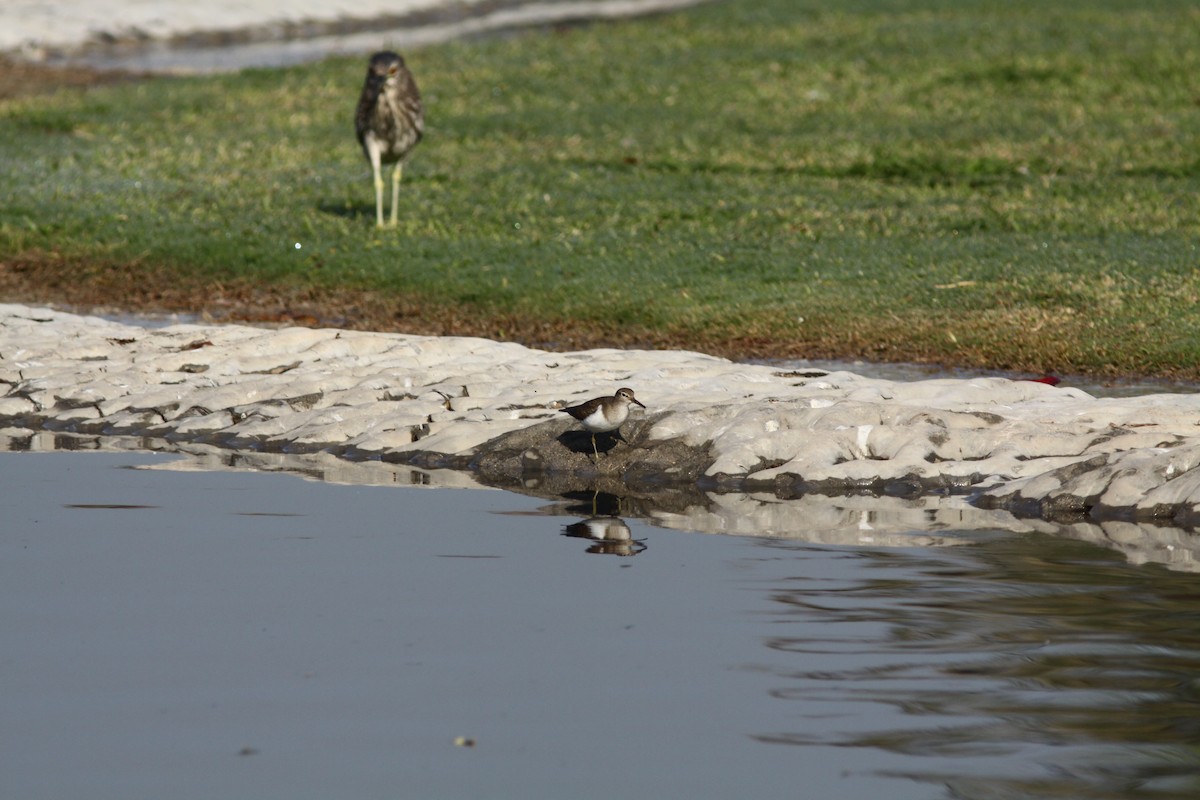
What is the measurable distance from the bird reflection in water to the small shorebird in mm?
1009

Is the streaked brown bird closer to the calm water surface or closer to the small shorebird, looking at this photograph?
the small shorebird

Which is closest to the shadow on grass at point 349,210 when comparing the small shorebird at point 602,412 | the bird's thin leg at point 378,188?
the bird's thin leg at point 378,188

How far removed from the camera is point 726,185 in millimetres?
18578

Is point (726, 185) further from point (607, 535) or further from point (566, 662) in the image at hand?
point (566, 662)

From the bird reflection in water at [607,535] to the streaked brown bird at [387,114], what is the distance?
9054 millimetres

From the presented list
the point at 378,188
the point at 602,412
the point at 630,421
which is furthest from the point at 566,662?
the point at 378,188

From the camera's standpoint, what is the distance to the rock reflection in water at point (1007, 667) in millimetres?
4727

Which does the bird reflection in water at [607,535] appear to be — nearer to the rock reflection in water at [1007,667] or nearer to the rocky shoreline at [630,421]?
the rock reflection in water at [1007,667]

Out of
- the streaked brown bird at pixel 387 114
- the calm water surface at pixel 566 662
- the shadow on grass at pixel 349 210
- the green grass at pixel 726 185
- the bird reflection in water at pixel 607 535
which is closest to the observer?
the calm water surface at pixel 566 662

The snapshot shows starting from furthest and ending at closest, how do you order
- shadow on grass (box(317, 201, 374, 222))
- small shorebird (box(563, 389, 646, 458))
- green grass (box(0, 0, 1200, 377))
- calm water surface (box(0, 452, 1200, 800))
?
shadow on grass (box(317, 201, 374, 222))
green grass (box(0, 0, 1200, 377))
small shorebird (box(563, 389, 646, 458))
calm water surface (box(0, 452, 1200, 800))

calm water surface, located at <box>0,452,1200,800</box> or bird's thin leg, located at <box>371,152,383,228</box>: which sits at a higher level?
bird's thin leg, located at <box>371,152,383,228</box>

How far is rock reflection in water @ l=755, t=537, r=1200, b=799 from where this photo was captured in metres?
4.73

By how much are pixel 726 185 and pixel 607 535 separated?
11479mm

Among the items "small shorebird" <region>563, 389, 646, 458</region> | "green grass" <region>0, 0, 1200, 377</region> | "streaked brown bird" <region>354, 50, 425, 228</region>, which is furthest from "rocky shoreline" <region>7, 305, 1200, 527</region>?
"streaked brown bird" <region>354, 50, 425, 228</region>
